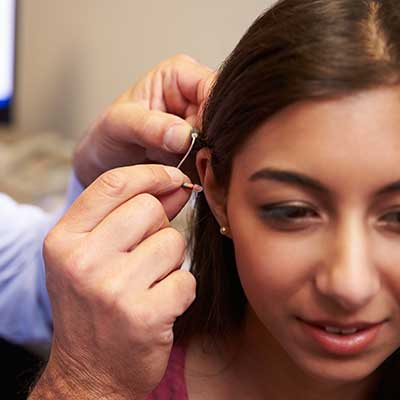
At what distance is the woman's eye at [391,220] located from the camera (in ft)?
2.27

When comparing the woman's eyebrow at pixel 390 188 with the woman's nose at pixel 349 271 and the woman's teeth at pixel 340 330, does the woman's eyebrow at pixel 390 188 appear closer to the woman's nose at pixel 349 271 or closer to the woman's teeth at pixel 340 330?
the woman's nose at pixel 349 271

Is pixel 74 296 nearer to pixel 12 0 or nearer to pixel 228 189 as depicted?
pixel 228 189

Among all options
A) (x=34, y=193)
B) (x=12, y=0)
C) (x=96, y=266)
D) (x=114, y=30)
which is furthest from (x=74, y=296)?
(x=12, y=0)

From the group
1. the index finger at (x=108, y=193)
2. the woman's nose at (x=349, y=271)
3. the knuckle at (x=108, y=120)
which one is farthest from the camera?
the knuckle at (x=108, y=120)

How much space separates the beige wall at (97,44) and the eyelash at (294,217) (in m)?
0.80

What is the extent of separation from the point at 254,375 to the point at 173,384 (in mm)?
101

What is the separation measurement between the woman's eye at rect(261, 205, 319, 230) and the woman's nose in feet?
0.11

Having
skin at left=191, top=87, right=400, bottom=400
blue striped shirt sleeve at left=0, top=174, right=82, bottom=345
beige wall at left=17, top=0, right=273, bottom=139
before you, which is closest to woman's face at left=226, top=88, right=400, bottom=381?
skin at left=191, top=87, right=400, bottom=400

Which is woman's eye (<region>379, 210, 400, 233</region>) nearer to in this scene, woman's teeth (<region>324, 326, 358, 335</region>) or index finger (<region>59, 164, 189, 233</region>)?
woman's teeth (<region>324, 326, 358, 335</region>)

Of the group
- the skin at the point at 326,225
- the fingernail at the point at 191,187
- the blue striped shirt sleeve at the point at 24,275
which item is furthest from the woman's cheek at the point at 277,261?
the blue striped shirt sleeve at the point at 24,275

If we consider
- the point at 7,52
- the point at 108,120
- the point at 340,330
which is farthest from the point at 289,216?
the point at 7,52

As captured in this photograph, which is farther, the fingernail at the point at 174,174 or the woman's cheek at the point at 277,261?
the fingernail at the point at 174,174

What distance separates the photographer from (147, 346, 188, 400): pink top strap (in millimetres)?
893

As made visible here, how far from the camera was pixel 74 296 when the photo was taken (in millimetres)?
756
